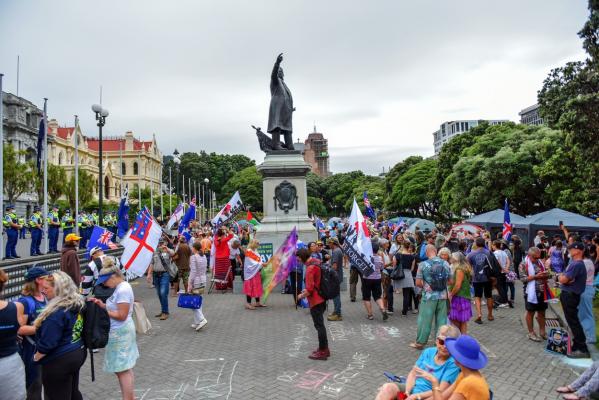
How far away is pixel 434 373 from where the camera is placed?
15.7 ft

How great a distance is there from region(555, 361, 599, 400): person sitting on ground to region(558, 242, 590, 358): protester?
3.04m

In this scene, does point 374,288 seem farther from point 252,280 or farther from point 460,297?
point 252,280

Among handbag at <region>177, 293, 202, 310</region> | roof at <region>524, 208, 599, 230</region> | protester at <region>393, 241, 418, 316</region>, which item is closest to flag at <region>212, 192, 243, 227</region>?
protester at <region>393, 241, 418, 316</region>

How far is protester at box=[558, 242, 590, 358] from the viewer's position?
7699 millimetres

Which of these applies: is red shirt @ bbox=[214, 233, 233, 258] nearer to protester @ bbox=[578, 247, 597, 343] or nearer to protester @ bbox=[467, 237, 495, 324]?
protester @ bbox=[467, 237, 495, 324]

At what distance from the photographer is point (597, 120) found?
1494 centimetres

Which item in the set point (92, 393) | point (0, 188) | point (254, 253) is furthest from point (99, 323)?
point (0, 188)

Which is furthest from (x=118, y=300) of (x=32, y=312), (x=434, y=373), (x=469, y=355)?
(x=469, y=355)

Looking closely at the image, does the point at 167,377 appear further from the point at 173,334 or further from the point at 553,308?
the point at 553,308

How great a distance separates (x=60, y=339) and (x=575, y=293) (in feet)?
25.6

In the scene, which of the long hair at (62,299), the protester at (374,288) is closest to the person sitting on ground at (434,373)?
the long hair at (62,299)

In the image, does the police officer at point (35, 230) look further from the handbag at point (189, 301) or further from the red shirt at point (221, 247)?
the handbag at point (189, 301)

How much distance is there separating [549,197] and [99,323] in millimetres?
32697

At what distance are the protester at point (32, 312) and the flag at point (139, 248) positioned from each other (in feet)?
12.1
